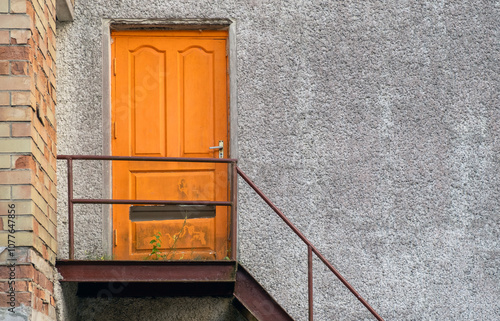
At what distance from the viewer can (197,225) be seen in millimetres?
6785

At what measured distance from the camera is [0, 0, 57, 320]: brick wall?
5121 millimetres

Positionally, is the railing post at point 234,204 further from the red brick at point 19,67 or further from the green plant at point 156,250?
the red brick at point 19,67

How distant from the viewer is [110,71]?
272 inches

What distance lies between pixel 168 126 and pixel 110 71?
68cm

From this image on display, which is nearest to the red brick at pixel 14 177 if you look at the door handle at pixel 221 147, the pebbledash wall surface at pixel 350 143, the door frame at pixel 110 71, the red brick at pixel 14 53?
the red brick at pixel 14 53

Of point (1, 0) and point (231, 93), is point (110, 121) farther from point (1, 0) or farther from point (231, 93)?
point (1, 0)

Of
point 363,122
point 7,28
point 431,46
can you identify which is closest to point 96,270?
point 7,28

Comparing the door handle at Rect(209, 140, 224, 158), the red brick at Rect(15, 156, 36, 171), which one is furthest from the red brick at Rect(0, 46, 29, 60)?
the door handle at Rect(209, 140, 224, 158)

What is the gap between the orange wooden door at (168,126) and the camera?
Answer: 6785 millimetres

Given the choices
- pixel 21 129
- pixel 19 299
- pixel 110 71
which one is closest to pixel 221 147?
pixel 110 71

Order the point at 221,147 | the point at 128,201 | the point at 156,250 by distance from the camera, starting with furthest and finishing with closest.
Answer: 1. the point at 221,147
2. the point at 156,250
3. the point at 128,201

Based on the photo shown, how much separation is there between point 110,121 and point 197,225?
1.14 m

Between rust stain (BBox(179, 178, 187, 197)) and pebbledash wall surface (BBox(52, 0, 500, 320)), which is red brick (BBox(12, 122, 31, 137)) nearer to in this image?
pebbledash wall surface (BBox(52, 0, 500, 320))

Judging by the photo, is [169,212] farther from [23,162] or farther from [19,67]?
[19,67]
